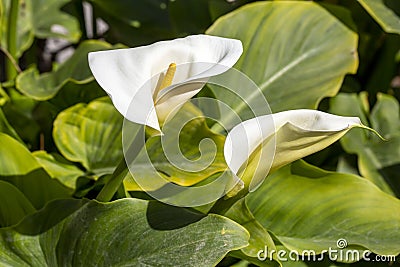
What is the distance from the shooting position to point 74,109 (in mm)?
912

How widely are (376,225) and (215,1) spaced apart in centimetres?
56

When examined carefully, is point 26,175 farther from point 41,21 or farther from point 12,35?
point 41,21

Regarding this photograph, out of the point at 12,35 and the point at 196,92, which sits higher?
the point at 196,92

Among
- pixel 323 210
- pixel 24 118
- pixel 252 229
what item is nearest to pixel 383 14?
pixel 323 210

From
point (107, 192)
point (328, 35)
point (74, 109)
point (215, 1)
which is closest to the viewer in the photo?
point (107, 192)

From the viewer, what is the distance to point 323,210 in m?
0.81

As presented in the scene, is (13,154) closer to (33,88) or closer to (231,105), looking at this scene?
(33,88)

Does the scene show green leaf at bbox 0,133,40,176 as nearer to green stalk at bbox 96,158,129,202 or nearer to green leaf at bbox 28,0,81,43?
green stalk at bbox 96,158,129,202

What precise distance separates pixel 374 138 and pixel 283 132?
23.8 inches

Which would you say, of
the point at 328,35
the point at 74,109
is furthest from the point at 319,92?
the point at 74,109

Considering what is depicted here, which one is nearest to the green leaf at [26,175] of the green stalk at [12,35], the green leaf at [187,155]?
the green leaf at [187,155]

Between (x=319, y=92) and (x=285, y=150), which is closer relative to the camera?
(x=285, y=150)

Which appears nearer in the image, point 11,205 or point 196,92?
point 196,92

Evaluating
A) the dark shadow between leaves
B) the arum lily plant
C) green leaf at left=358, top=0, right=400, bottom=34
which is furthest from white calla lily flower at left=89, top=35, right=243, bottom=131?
green leaf at left=358, top=0, right=400, bottom=34
